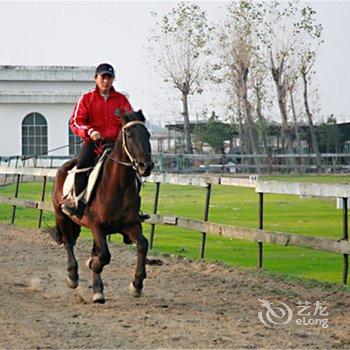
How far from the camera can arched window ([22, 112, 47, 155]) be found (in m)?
67.6

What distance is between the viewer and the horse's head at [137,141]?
1066 centimetres

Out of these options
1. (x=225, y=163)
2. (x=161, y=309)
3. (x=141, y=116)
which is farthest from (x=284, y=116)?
(x=161, y=309)

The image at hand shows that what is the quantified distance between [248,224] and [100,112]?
995 centimetres

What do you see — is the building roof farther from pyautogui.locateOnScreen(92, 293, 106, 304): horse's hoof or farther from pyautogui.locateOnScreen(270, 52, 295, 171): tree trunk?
pyautogui.locateOnScreen(92, 293, 106, 304): horse's hoof

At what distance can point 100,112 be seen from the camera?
11.8 m

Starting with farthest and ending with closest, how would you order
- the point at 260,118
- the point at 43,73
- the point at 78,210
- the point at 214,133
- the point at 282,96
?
the point at 43,73 < the point at 214,133 < the point at 260,118 < the point at 282,96 < the point at 78,210

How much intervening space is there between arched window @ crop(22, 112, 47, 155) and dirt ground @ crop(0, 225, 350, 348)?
173 ft

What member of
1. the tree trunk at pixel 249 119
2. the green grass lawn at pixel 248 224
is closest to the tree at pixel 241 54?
the tree trunk at pixel 249 119

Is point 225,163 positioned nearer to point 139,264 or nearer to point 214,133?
point 214,133

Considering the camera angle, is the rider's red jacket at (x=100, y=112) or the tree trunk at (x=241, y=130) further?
the tree trunk at (x=241, y=130)

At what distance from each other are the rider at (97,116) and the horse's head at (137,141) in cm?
A: 63

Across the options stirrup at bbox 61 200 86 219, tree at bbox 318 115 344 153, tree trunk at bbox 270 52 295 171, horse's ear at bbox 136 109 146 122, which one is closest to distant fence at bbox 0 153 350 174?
tree trunk at bbox 270 52 295 171

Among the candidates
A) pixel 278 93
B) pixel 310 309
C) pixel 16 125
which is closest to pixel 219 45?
pixel 278 93

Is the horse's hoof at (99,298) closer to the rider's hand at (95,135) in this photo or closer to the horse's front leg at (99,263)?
the horse's front leg at (99,263)
